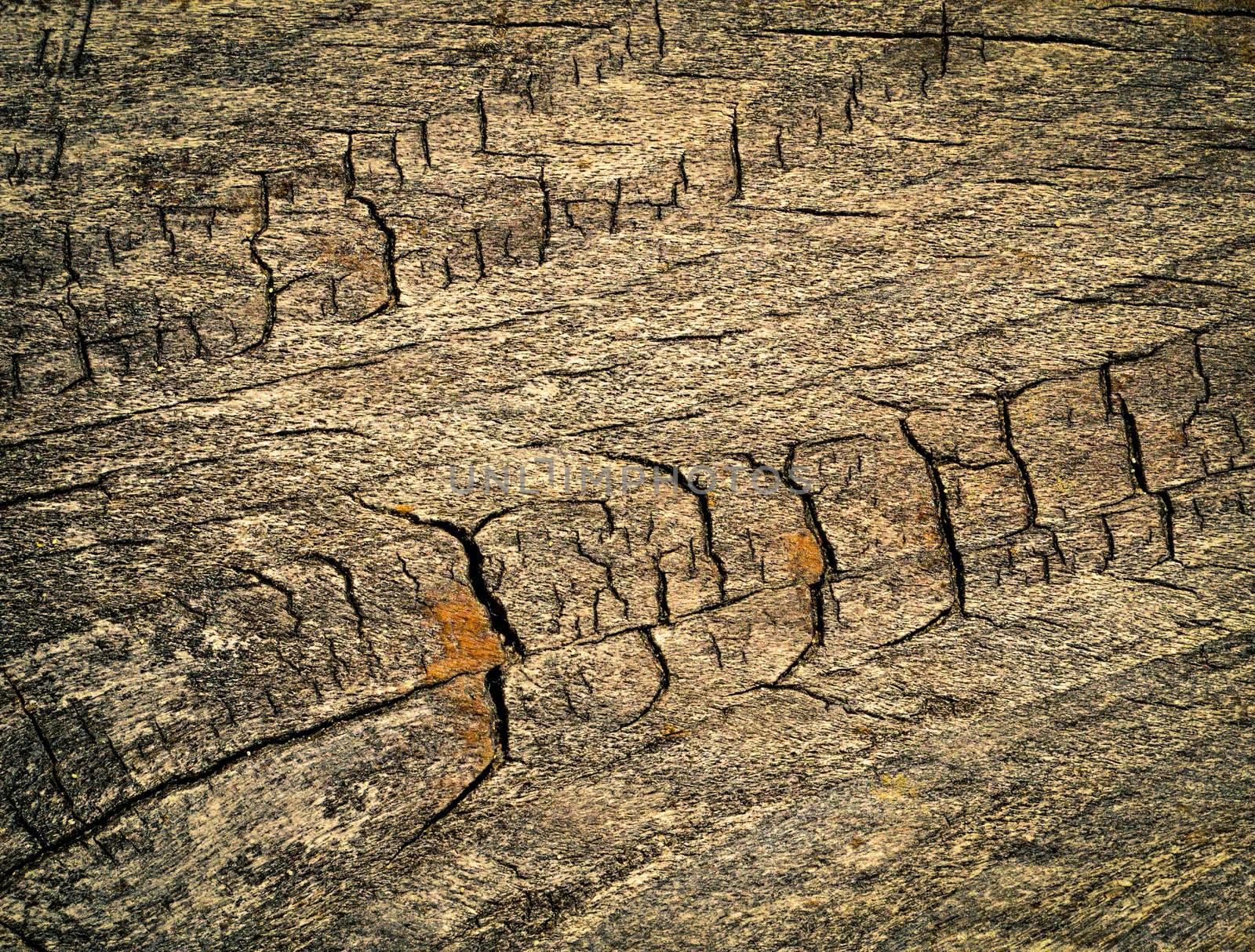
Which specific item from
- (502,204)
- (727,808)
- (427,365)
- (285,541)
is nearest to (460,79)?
(502,204)

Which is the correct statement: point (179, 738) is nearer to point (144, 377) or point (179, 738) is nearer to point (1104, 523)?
point (144, 377)

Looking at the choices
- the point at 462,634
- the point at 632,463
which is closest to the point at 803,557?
the point at 632,463

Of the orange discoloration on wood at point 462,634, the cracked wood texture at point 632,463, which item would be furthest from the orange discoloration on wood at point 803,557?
the orange discoloration on wood at point 462,634

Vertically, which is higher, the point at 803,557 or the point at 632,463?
the point at 632,463

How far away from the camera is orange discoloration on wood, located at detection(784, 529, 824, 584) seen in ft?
4.60

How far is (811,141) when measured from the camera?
147 centimetres

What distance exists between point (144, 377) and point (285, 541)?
1.04 feet

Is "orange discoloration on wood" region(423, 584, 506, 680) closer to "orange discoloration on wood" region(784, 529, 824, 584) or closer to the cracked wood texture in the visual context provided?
the cracked wood texture

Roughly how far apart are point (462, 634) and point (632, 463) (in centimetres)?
36

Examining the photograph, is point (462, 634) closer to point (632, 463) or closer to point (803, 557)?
point (632, 463)

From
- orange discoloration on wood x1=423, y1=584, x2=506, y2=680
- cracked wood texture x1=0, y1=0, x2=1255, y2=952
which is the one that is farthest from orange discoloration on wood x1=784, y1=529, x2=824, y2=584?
orange discoloration on wood x1=423, y1=584, x2=506, y2=680

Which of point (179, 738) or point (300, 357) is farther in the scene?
point (300, 357)

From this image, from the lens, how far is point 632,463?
1.40m

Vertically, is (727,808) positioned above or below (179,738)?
below
